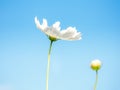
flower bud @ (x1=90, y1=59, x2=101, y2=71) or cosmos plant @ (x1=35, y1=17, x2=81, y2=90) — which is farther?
cosmos plant @ (x1=35, y1=17, x2=81, y2=90)

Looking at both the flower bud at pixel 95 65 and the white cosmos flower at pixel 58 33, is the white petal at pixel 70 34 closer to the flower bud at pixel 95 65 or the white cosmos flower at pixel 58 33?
the white cosmos flower at pixel 58 33

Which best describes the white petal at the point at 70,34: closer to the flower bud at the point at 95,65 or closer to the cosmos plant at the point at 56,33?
the cosmos plant at the point at 56,33

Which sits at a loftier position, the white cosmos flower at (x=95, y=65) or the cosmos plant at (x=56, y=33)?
the cosmos plant at (x=56, y=33)

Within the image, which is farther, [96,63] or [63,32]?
[63,32]

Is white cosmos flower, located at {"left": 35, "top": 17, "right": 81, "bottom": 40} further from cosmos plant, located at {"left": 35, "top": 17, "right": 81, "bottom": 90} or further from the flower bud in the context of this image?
the flower bud

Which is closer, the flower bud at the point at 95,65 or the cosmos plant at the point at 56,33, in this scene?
the flower bud at the point at 95,65

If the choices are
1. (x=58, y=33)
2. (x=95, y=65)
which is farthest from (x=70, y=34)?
(x=95, y=65)

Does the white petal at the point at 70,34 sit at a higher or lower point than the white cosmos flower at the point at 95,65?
higher

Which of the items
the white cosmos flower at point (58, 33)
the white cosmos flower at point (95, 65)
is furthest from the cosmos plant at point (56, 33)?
the white cosmos flower at point (95, 65)

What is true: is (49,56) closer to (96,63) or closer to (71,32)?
(96,63)

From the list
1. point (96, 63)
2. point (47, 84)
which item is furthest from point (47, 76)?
point (96, 63)

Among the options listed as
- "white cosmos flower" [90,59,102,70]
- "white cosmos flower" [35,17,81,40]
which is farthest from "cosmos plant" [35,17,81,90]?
"white cosmos flower" [90,59,102,70]
